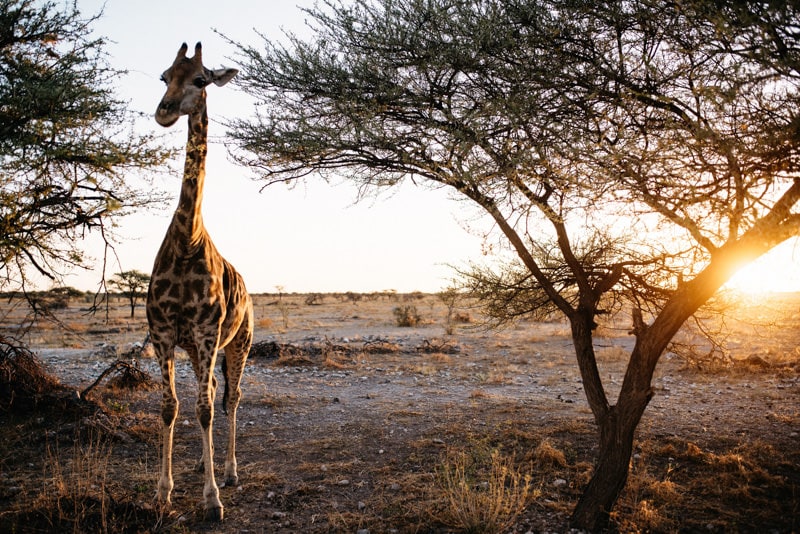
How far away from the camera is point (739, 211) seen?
14.5 ft

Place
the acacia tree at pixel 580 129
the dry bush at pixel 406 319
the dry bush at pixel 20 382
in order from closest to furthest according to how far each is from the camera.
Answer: the acacia tree at pixel 580 129 < the dry bush at pixel 20 382 < the dry bush at pixel 406 319

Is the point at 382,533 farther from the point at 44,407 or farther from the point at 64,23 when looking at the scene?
the point at 64,23

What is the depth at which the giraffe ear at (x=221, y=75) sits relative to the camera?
222 inches

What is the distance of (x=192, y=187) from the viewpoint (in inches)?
221

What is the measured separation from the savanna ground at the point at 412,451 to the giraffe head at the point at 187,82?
3208 millimetres

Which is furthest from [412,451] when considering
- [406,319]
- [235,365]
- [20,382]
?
[406,319]

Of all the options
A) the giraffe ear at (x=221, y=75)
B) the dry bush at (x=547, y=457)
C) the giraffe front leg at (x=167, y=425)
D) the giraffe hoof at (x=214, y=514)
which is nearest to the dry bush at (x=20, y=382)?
the giraffe front leg at (x=167, y=425)

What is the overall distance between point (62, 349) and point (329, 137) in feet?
48.3

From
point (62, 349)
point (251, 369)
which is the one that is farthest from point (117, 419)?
point (62, 349)

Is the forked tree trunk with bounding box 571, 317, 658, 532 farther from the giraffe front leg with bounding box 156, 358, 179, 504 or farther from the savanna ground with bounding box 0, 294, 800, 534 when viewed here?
the giraffe front leg with bounding box 156, 358, 179, 504

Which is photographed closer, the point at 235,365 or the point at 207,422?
the point at 207,422

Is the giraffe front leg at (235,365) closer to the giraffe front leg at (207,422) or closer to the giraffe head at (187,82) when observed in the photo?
the giraffe front leg at (207,422)

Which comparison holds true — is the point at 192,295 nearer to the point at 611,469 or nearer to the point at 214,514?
the point at 214,514

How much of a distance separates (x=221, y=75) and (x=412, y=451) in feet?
16.3
